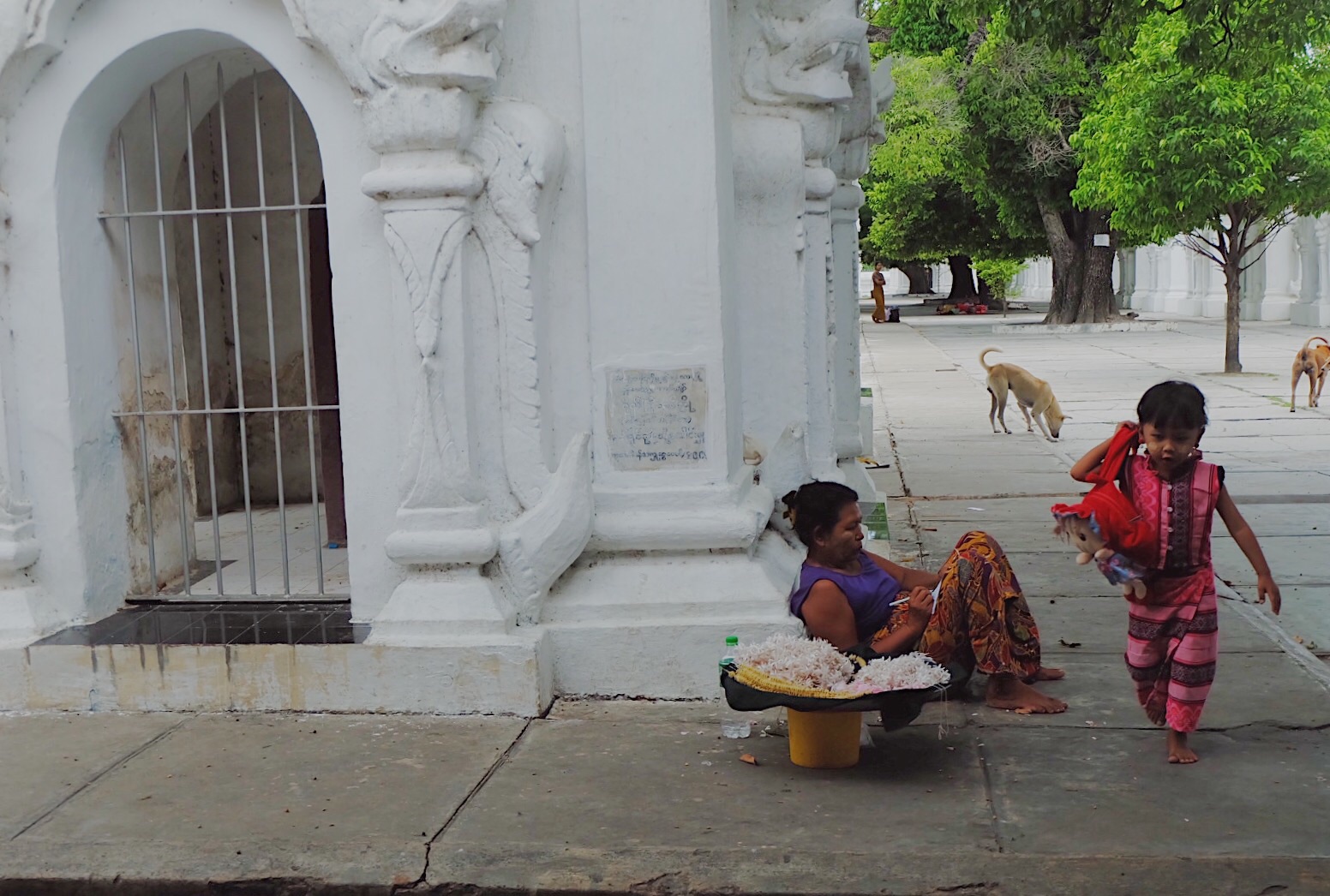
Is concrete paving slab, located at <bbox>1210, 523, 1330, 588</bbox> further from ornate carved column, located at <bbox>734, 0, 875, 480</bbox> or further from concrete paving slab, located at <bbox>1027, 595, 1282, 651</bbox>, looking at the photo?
ornate carved column, located at <bbox>734, 0, 875, 480</bbox>

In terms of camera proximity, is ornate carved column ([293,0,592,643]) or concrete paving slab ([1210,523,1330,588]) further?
concrete paving slab ([1210,523,1330,588])

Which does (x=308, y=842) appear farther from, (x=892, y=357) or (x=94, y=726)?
(x=892, y=357)

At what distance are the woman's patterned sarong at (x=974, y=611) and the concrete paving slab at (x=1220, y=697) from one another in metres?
0.21

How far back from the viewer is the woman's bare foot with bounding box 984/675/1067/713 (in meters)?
4.91

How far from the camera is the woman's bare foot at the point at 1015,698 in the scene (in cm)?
491

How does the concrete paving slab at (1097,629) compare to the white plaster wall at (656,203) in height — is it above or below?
below

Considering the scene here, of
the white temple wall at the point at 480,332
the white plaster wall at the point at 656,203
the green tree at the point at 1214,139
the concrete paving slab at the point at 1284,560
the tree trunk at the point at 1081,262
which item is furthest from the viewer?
the tree trunk at the point at 1081,262

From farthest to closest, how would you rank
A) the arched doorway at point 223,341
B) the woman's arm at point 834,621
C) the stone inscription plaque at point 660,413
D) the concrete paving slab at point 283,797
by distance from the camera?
the arched doorway at point 223,341
the stone inscription plaque at point 660,413
the woman's arm at point 834,621
the concrete paving slab at point 283,797

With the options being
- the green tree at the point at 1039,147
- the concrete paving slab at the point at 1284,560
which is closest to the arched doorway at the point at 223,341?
the concrete paving slab at the point at 1284,560

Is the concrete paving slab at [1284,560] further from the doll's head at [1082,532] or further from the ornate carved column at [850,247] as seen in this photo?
the doll's head at [1082,532]

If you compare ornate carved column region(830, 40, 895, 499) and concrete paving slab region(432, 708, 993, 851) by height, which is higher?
ornate carved column region(830, 40, 895, 499)

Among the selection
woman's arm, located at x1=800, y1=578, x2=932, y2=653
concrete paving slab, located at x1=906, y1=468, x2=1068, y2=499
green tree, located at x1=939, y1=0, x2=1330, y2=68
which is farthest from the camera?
concrete paving slab, located at x1=906, y1=468, x2=1068, y2=499

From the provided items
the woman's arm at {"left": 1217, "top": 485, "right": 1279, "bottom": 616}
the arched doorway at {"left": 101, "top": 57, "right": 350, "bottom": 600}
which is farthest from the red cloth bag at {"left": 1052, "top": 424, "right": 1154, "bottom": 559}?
the arched doorway at {"left": 101, "top": 57, "right": 350, "bottom": 600}

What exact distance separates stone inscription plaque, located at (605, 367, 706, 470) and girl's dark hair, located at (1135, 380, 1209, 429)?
1640 mm
